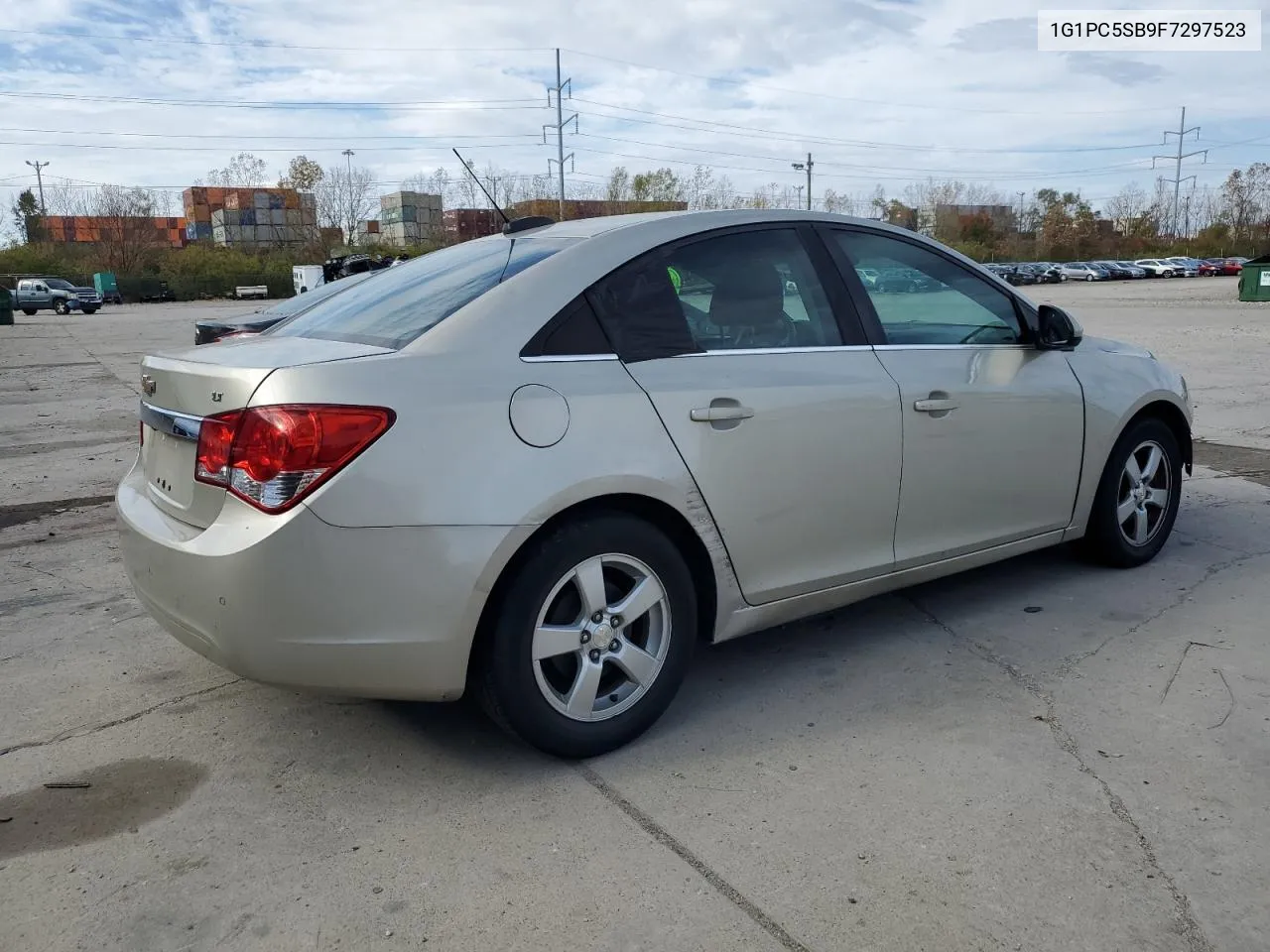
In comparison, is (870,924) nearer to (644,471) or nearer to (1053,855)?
(1053,855)

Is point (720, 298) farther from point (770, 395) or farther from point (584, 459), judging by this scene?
point (584, 459)

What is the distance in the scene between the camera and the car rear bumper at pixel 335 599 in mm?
2684

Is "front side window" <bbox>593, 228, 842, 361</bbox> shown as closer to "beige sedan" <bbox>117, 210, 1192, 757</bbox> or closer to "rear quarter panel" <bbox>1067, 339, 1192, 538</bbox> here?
"beige sedan" <bbox>117, 210, 1192, 757</bbox>

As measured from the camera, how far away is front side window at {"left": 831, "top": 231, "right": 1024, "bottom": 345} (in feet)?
12.7

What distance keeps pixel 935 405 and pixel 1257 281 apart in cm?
3609

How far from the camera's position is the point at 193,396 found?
2.95m

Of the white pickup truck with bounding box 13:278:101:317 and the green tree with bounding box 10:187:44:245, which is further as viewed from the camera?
the green tree with bounding box 10:187:44:245

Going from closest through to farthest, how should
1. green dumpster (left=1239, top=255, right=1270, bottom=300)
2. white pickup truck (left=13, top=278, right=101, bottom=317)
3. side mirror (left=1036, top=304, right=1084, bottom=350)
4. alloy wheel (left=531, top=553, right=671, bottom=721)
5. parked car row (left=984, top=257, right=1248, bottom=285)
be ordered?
1. alloy wheel (left=531, top=553, right=671, bottom=721)
2. side mirror (left=1036, top=304, right=1084, bottom=350)
3. green dumpster (left=1239, top=255, right=1270, bottom=300)
4. white pickup truck (left=13, top=278, right=101, bottom=317)
5. parked car row (left=984, top=257, right=1248, bottom=285)

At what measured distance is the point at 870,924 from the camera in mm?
2365

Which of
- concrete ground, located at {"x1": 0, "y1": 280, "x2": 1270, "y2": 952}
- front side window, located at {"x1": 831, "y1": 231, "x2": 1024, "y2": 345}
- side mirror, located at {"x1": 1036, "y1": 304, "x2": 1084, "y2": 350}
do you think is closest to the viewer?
concrete ground, located at {"x1": 0, "y1": 280, "x2": 1270, "y2": 952}

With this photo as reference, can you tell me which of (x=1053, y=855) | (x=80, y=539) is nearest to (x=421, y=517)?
(x=1053, y=855)

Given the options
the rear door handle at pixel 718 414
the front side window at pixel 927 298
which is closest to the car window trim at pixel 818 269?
the front side window at pixel 927 298

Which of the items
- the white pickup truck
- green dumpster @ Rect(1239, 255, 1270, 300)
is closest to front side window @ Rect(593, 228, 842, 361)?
green dumpster @ Rect(1239, 255, 1270, 300)

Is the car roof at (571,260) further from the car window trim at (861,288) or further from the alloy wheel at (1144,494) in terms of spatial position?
the alloy wheel at (1144,494)
